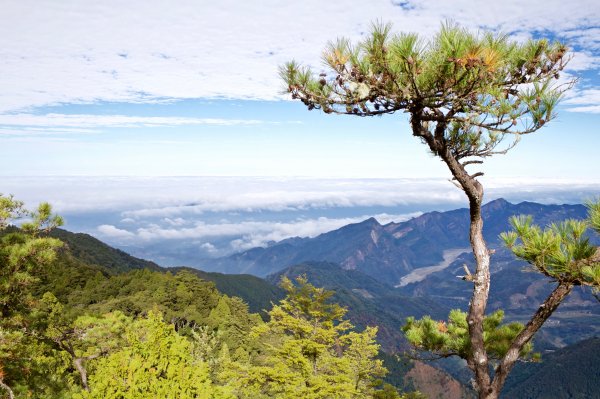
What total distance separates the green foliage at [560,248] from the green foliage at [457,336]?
3.06m

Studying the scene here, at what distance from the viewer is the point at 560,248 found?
743 cm

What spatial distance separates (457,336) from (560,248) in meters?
4.32

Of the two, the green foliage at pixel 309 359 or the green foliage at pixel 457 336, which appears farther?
the green foliage at pixel 309 359

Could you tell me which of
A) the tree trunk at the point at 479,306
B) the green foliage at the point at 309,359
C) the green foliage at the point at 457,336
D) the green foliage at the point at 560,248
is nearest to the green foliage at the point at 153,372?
the green foliage at the point at 457,336

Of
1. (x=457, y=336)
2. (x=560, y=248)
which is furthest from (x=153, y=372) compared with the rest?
(x=560, y=248)

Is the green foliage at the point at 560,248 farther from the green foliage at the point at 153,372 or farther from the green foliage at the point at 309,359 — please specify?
the green foliage at the point at 309,359

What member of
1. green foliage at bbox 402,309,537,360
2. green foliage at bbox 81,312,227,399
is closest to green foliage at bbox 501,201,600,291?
green foliage at bbox 402,309,537,360

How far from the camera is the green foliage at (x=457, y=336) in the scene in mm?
10000

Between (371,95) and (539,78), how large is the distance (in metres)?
3.07

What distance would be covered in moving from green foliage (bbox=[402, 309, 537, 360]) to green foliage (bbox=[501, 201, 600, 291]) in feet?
10.0

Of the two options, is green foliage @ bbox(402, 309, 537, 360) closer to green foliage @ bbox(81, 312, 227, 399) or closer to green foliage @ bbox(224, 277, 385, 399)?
green foliage @ bbox(81, 312, 227, 399)

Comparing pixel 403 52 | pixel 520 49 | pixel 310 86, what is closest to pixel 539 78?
pixel 520 49

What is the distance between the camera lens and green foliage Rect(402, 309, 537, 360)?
1000cm

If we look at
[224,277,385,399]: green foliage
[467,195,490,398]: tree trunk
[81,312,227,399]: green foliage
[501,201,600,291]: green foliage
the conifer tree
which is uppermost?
the conifer tree
